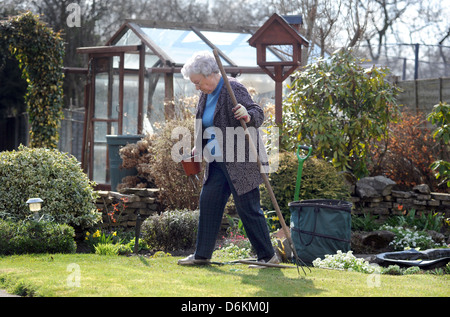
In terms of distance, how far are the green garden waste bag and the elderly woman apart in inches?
35.8

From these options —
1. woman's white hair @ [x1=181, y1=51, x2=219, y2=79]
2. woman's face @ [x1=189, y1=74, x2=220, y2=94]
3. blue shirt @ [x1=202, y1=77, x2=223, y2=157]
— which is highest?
woman's white hair @ [x1=181, y1=51, x2=219, y2=79]

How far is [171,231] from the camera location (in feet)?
22.0

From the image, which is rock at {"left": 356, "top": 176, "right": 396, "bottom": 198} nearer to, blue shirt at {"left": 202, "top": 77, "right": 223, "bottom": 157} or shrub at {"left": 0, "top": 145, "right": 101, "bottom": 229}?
shrub at {"left": 0, "top": 145, "right": 101, "bottom": 229}

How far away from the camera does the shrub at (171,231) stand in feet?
22.0

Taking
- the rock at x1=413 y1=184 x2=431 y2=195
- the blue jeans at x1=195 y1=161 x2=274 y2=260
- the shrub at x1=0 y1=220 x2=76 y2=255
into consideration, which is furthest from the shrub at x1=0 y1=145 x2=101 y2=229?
the rock at x1=413 y1=184 x2=431 y2=195

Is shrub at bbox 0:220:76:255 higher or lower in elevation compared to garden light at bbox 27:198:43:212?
lower

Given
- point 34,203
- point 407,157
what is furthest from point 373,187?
point 34,203

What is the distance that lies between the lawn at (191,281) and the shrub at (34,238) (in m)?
0.71

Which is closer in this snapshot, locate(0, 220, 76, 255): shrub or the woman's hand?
the woman's hand

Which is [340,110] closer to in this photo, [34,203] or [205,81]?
[205,81]

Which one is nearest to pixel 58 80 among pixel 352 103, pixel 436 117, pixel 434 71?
pixel 352 103

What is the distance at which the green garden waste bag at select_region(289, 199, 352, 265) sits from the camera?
566 cm

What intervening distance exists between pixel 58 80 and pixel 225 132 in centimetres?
722

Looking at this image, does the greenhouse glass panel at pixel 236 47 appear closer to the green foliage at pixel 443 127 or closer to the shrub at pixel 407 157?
the shrub at pixel 407 157
